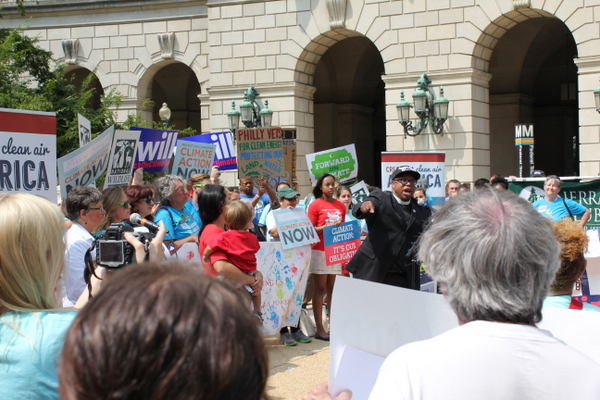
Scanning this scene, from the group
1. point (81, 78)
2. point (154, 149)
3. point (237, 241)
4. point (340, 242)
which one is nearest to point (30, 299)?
point (237, 241)

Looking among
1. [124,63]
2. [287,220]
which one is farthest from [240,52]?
[287,220]

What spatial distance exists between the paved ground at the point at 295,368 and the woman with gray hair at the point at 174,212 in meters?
1.47

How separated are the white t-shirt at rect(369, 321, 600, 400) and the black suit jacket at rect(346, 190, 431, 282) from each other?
189 inches

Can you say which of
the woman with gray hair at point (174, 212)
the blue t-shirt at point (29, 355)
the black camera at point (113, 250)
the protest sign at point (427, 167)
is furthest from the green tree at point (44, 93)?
the blue t-shirt at point (29, 355)

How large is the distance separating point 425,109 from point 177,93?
13.0 metres

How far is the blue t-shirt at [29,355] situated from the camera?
1.95 metres

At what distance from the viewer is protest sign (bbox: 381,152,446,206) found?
11.4 meters

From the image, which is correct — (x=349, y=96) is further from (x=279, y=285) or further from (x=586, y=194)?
(x=279, y=285)

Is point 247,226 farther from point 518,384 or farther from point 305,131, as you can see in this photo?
point 305,131

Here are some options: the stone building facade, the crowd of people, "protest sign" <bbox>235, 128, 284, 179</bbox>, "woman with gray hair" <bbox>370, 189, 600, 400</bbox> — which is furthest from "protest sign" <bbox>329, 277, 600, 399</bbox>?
the stone building facade

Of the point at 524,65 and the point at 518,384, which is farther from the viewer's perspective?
the point at 524,65

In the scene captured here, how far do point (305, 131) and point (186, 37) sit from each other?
16.4 ft

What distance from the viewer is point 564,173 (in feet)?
84.2

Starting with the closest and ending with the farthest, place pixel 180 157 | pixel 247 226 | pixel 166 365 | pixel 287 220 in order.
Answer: pixel 166 365 < pixel 247 226 < pixel 287 220 < pixel 180 157
